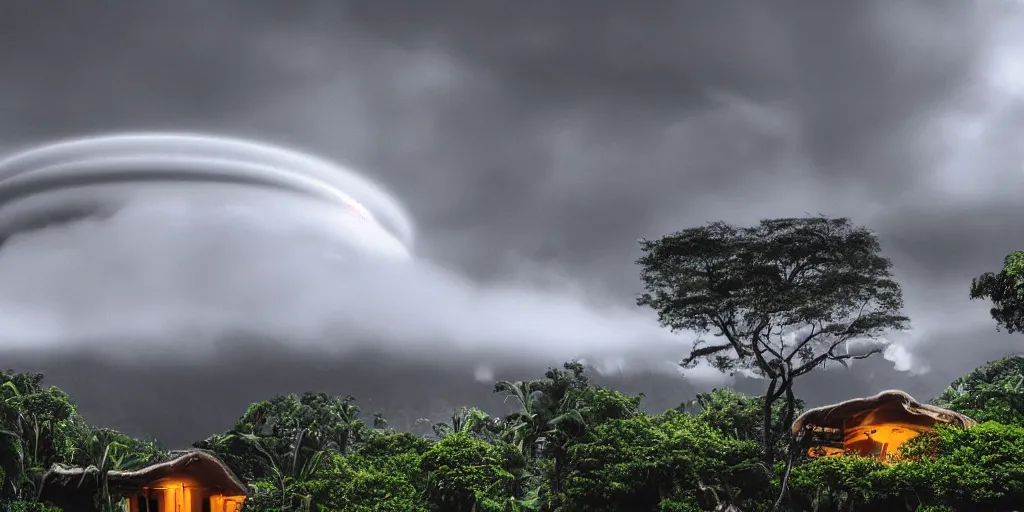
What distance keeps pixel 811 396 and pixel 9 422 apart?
13941 centimetres

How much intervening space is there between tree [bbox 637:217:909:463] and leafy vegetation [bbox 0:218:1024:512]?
2.3 inches

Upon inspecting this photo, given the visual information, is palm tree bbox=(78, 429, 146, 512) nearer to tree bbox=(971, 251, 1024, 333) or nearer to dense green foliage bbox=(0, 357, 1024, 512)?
dense green foliage bbox=(0, 357, 1024, 512)

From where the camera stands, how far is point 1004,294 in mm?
30984

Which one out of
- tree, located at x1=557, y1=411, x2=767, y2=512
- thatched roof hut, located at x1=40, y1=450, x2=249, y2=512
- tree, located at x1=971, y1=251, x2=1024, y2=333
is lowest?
tree, located at x1=557, y1=411, x2=767, y2=512

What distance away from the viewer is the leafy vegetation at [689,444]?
26547 mm

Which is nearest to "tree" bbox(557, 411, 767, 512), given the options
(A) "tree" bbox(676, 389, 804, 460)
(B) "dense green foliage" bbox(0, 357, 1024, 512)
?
(B) "dense green foliage" bbox(0, 357, 1024, 512)

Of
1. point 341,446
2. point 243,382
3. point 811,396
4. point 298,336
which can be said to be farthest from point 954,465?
point 811,396

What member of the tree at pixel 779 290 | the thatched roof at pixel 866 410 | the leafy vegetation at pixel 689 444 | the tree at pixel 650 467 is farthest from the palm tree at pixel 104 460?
the thatched roof at pixel 866 410

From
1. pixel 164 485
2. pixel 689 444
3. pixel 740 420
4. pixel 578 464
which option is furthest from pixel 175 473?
pixel 740 420

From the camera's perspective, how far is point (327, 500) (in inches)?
1094

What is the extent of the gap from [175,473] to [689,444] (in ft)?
63.1

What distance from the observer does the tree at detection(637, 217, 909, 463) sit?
31641 millimetres

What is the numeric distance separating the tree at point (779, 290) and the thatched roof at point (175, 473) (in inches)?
735

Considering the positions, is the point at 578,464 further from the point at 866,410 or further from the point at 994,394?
the point at 994,394
